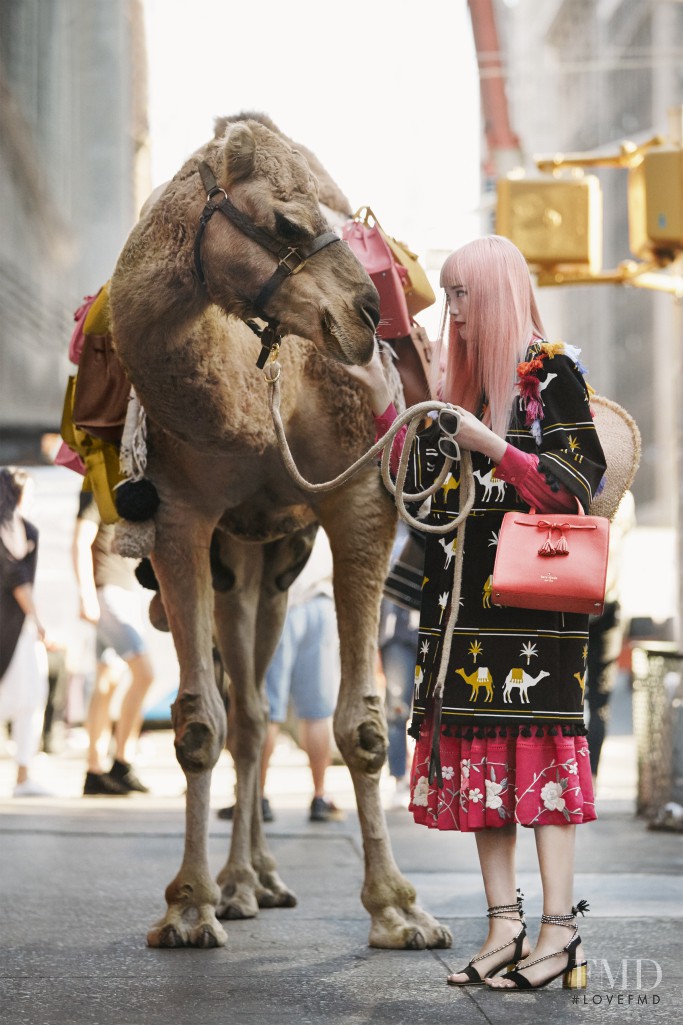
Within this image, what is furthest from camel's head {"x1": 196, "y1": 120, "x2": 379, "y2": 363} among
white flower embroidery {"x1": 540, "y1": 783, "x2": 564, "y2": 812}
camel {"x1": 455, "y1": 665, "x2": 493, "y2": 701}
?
white flower embroidery {"x1": 540, "y1": 783, "x2": 564, "y2": 812}

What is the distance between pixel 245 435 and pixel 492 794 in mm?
1415

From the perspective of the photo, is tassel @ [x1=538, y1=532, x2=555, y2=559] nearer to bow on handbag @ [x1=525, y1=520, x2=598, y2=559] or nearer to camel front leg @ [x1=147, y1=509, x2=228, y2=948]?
bow on handbag @ [x1=525, y1=520, x2=598, y2=559]

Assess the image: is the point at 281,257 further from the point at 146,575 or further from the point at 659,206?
the point at 659,206

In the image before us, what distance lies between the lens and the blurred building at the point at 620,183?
2406 inches

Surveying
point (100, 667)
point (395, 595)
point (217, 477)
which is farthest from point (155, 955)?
point (100, 667)

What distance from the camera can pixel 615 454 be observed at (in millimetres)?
4430

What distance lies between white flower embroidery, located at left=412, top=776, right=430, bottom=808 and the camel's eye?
1548mm

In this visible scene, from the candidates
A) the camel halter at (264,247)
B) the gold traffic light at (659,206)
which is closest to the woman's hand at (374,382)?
the camel halter at (264,247)

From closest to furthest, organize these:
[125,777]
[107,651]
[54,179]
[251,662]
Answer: [251,662], [125,777], [107,651], [54,179]

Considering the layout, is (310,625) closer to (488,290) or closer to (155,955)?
(155,955)

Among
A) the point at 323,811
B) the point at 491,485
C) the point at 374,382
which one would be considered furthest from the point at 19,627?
the point at 491,485

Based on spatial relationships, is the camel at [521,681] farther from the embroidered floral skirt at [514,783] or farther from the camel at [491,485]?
the camel at [491,485]

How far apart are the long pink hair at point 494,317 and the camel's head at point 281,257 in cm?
27

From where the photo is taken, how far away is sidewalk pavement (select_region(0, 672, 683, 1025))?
384 cm
